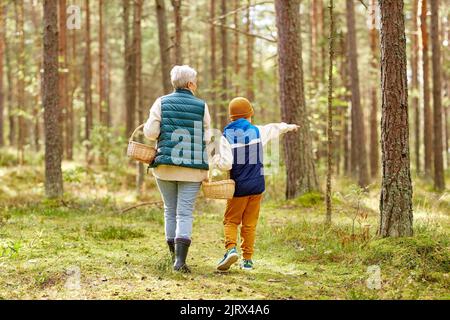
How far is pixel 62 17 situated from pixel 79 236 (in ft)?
41.9

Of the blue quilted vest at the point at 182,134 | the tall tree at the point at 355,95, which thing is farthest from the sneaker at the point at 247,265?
the tall tree at the point at 355,95

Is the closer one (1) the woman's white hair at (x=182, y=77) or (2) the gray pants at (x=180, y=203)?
(2) the gray pants at (x=180, y=203)

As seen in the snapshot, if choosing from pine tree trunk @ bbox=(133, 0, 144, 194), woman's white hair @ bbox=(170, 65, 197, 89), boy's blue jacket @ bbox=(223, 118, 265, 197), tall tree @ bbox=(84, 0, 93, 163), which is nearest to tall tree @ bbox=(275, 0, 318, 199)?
pine tree trunk @ bbox=(133, 0, 144, 194)

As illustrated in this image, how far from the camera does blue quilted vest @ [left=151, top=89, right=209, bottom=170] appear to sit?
5.98 m

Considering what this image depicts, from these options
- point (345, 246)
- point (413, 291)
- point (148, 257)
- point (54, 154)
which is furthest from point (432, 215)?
point (54, 154)

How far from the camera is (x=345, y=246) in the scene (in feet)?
23.3

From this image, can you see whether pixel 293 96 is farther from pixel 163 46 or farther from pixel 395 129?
pixel 395 129

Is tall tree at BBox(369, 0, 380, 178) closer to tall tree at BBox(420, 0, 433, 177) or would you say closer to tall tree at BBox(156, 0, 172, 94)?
tall tree at BBox(420, 0, 433, 177)

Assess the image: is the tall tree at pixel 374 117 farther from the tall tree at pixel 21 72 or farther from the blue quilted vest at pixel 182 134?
the blue quilted vest at pixel 182 134

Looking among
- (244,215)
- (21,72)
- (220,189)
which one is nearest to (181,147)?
(220,189)

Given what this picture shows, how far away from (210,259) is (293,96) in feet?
18.6

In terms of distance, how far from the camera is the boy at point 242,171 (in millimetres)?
6145

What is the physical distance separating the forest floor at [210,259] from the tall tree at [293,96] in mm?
1318
